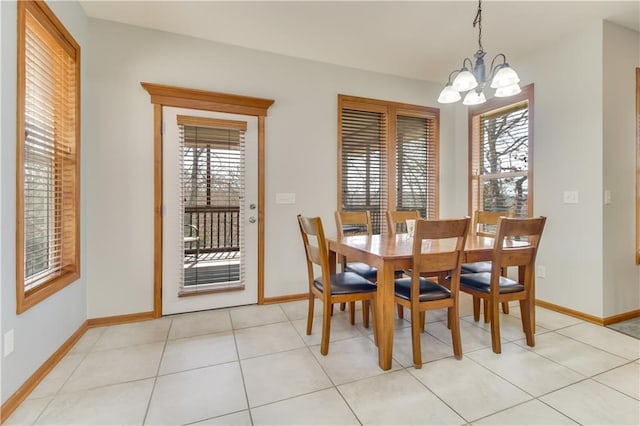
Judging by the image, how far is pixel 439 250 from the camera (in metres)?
2.10

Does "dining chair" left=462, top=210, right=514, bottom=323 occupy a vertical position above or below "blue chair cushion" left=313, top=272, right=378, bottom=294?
above

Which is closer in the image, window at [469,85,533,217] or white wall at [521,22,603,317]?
white wall at [521,22,603,317]

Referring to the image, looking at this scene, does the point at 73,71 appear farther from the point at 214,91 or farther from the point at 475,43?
the point at 475,43

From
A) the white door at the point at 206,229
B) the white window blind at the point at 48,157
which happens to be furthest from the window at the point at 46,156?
the white door at the point at 206,229

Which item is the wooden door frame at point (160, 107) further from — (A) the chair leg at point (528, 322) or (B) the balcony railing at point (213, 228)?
(A) the chair leg at point (528, 322)

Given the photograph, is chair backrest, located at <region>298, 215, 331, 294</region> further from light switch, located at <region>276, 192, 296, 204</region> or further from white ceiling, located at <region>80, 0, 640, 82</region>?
white ceiling, located at <region>80, 0, 640, 82</region>

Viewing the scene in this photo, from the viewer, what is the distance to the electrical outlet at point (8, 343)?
5.02ft

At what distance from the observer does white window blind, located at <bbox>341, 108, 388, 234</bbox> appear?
3.61m

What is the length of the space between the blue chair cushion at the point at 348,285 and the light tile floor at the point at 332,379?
44 cm

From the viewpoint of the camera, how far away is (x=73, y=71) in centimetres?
234

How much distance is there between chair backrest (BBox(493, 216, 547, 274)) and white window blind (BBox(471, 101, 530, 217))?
1.28 metres

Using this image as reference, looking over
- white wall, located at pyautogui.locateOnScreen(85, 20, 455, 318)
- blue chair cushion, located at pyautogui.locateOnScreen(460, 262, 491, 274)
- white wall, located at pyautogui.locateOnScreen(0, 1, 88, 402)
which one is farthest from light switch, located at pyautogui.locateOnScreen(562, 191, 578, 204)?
white wall, located at pyautogui.locateOnScreen(0, 1, 88, 402)

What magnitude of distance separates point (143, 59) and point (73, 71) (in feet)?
1.93

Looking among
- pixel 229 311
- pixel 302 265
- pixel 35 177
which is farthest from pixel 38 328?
pixel 302 265
